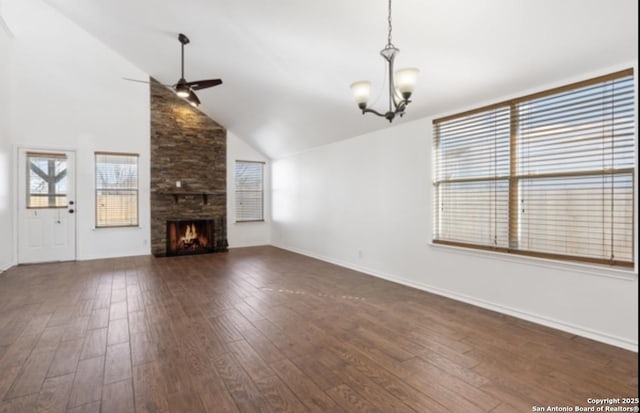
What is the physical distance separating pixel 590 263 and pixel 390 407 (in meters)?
2.33

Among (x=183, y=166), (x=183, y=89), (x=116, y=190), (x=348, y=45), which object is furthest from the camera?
(x=183, y=166)

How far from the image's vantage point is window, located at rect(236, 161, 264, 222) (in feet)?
27.2

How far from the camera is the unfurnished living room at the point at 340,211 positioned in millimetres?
2291

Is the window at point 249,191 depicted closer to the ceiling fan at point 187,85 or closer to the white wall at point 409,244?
the white wall at point 409,244

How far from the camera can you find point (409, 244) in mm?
4652

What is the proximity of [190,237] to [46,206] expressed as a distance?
2748mm

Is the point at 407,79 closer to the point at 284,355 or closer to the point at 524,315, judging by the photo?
the point at 284,355

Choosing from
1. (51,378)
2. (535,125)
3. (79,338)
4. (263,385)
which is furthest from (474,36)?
(79,338)

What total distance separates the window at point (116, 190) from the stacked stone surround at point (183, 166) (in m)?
0.40

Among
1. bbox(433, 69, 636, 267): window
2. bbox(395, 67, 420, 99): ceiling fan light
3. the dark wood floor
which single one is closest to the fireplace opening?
the dark wood floor

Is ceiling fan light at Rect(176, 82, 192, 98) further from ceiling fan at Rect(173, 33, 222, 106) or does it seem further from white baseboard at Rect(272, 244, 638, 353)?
white baseboard at Rect(272, 244, 638, 353)

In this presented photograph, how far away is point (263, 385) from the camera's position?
7.07 feet

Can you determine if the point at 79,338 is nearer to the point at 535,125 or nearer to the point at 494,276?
the point at 494,276

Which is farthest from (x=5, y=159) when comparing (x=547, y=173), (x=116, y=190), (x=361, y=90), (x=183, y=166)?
(x=547, y=173)
